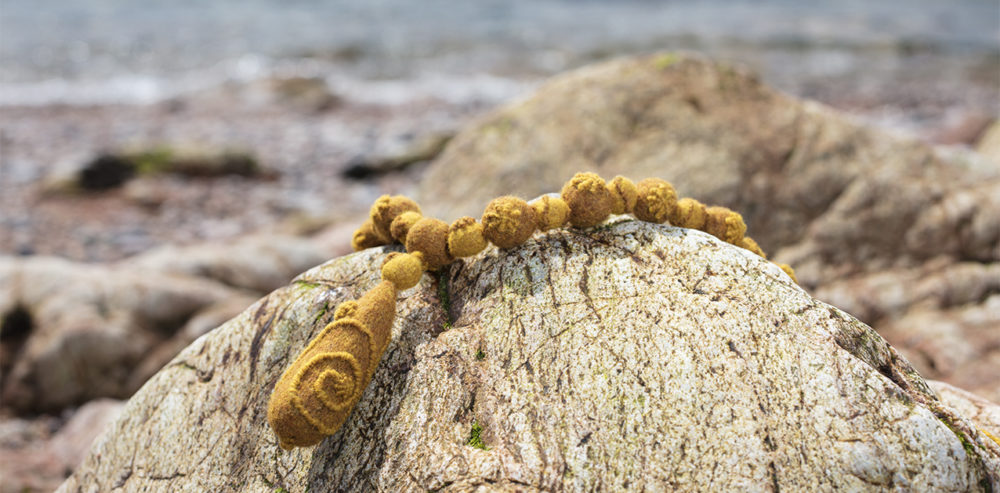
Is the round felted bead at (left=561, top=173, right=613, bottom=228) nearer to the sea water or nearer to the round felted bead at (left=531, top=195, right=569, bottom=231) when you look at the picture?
the round felted bead at (left=531, top=195, right=569, bottom=231)

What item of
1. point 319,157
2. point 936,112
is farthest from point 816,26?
point 319,157

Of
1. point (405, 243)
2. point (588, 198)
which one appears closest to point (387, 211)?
point (405, 243)

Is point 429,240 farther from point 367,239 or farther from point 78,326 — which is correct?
point 78,326

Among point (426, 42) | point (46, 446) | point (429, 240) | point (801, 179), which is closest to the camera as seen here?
point (429, 240)

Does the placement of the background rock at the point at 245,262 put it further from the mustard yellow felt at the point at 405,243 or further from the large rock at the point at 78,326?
the mustard yellow felt at the point at 405,243

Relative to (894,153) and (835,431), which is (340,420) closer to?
(835,431)

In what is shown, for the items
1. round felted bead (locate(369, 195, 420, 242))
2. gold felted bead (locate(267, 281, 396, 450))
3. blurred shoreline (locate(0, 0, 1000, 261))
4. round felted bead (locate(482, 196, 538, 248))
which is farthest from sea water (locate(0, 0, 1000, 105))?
gold felted bead (locate(267, 281, 396, 450))
